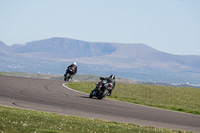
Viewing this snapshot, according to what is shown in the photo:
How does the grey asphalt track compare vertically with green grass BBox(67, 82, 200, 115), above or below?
below

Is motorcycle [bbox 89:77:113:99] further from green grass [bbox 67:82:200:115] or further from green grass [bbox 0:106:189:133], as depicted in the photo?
green grass [bbox 0:106:189:133]

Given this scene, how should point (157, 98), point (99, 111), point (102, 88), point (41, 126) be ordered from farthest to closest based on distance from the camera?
1. point (157, 98)
2. point (102, 88)
3. point (99, 111)
4. point (41, 126)

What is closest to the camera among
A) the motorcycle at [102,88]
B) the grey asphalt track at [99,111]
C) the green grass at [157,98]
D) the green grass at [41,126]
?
the green grass at [41,126]

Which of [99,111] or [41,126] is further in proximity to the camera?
[99,111]

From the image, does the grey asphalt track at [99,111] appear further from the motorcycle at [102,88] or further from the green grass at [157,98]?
the green grass at [157,98]

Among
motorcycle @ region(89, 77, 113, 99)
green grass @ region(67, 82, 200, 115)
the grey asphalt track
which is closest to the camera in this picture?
the grey asphalt track

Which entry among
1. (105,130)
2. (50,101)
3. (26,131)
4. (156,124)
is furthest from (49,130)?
(50,101)

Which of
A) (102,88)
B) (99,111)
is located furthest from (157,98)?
(99,111)

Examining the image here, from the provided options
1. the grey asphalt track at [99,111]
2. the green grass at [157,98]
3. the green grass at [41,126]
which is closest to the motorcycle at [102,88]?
the green grass at [157,98]

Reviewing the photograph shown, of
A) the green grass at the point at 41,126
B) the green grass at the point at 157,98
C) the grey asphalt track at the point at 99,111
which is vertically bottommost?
the green grass at the point at 41,126

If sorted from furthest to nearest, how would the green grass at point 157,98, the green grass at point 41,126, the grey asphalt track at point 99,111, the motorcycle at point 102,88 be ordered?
the green grass at point 157,98 → the motorcycle at point 102,88 → the grey asphalt track at point 99,111 → the green grass at point 41,126

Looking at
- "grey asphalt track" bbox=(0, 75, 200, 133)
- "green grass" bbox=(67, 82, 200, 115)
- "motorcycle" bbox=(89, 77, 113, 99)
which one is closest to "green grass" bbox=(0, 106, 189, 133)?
"grey asphalt track" bbox=(0, 75, 200, 133)

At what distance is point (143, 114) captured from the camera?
22922 millimetres

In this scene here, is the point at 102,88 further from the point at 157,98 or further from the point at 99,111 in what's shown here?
the point at 157,98
